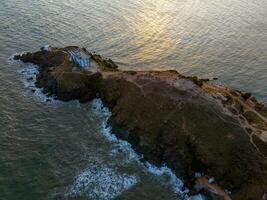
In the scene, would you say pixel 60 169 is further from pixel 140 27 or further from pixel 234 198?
pixel 140 27

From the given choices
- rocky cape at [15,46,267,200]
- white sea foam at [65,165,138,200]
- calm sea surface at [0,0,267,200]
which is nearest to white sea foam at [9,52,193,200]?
white sea foam at [65,165,138,200]

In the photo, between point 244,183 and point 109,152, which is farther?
point 109,152

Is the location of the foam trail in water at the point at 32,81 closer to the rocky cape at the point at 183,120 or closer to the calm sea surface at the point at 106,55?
the calm sea surface at the point at 106,55

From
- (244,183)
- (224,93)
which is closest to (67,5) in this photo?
(224,93)

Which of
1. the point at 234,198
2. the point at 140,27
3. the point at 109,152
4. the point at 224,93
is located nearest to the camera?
the point at 234,198

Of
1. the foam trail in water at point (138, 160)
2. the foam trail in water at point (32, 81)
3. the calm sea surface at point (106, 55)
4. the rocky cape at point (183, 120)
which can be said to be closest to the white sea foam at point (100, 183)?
the calm sea surface at point (106, 55)

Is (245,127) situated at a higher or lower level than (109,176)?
higher

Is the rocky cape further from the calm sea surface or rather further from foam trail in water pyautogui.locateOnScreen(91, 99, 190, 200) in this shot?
the calm sea surface
